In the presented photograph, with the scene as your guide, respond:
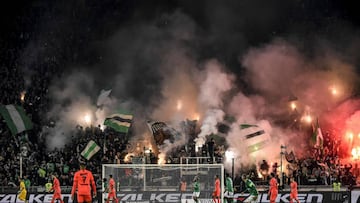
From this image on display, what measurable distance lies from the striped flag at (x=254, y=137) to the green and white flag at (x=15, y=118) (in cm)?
1243

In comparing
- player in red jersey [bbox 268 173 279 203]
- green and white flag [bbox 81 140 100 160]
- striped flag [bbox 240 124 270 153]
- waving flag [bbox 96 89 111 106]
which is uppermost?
waving flag [bbox 96 89 111 106]

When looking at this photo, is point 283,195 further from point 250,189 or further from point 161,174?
point 161,174

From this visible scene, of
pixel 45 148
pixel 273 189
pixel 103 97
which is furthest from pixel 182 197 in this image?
pixel 103 97

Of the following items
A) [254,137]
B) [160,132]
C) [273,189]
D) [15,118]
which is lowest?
[273,189]

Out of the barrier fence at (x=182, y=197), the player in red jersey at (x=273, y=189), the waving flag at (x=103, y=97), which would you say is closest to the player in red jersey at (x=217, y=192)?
the barrier fence at (x=182, y=197)

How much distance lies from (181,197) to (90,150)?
792 centimetres

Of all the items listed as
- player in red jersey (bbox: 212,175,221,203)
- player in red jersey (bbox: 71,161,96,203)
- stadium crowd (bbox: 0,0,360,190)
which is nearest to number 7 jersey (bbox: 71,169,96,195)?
player in red jersey (bbox: 71,161,96,203)

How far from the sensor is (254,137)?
1463 inches

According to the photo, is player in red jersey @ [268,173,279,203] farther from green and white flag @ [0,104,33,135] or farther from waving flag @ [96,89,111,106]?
waving flag @ [96,89,111,106]

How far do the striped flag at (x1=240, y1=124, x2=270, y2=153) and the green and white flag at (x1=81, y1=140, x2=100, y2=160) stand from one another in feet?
28.6

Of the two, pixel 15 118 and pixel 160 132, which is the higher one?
pixel 15 118

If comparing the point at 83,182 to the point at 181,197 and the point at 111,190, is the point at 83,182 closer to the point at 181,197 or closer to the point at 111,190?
the point at 111,190

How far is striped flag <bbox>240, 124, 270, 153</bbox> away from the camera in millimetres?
37000

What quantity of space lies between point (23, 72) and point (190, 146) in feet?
46.1
